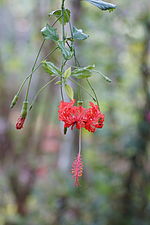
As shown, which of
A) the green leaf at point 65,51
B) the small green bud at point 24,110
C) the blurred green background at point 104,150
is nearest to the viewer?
the green leaf at point 65,51

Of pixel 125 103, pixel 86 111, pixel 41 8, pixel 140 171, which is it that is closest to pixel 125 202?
pixel 140 171

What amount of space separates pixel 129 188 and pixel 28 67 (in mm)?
2588

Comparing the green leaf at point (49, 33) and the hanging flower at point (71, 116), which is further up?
the green leaf at point (49, 33)

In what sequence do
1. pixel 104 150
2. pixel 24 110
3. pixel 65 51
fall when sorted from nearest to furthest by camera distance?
pixel 65 51 → pixel 24 110 → pixel 104 150

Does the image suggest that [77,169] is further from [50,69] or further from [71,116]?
[50,69]

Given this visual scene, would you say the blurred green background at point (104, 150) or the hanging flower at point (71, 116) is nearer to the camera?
the hanging flower at point (71, 116)

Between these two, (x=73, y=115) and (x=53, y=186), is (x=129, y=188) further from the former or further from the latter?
(x=73, y=115)

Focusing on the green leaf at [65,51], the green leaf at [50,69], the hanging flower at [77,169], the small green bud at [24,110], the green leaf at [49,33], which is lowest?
the hanging flower at [77,169]

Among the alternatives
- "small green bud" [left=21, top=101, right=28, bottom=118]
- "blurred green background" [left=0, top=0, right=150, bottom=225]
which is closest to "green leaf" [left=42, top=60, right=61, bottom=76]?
"small green bud" [left=21, top=101, right=28, bottom=118]

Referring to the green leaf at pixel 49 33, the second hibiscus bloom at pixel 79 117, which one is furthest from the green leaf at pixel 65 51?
the second hibiscus bloom at pixel 79 117

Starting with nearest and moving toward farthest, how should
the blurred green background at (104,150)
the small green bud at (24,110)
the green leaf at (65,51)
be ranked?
the green leaf at (65,51) → the small green bud at (24,110) → the blurred green background at (104,150)

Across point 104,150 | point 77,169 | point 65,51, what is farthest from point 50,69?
point 104,150

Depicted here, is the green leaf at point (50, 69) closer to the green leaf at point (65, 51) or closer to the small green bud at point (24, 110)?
the green leaf at point (65, 51)

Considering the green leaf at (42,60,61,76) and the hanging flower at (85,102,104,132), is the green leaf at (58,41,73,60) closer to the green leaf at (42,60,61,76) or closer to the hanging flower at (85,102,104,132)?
the green leaf at (42,60,61,76)
